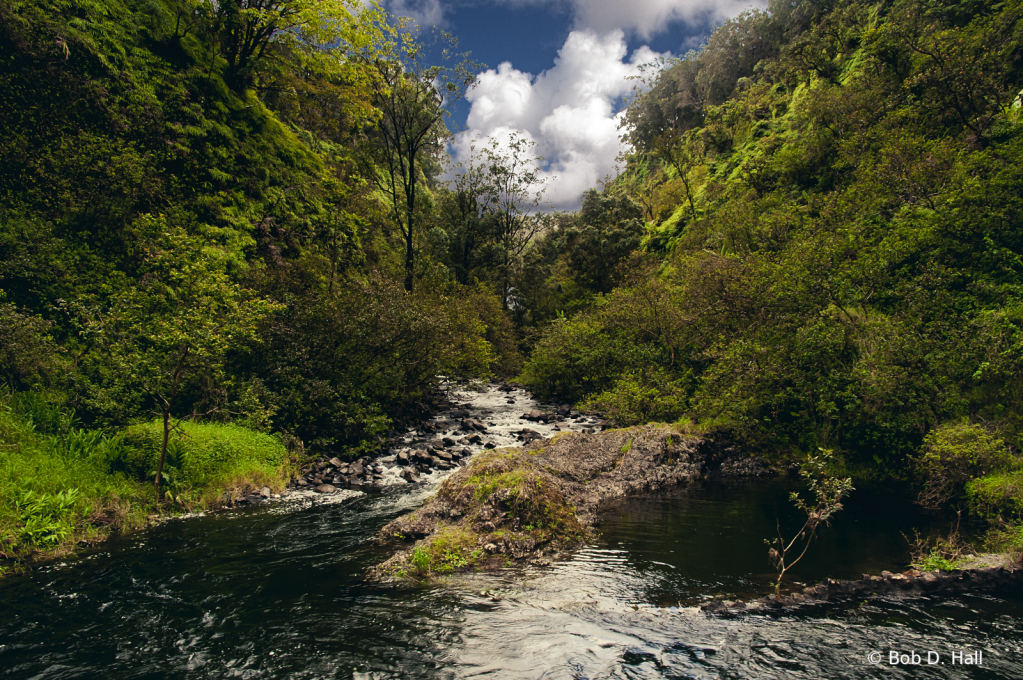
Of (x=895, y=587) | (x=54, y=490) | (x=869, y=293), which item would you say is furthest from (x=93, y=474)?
(x=869, y=293)

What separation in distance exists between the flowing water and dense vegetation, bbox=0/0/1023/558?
9.40 feet

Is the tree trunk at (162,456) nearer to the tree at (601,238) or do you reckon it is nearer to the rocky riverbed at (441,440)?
the rocky riverbed at (441,440)

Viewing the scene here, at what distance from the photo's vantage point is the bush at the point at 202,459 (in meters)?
11.7

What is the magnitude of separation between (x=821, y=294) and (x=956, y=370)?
4760mm

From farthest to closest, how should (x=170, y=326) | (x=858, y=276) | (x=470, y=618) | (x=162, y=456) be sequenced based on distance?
1. (x=858, y=276)
2. (x=162, y=456)
3. (x=170, y=326)
4. (x=470, y=618)

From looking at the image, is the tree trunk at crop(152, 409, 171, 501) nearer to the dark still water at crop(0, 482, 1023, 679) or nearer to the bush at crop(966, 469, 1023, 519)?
the dark still water at crop(0, 482, 1023, 679)

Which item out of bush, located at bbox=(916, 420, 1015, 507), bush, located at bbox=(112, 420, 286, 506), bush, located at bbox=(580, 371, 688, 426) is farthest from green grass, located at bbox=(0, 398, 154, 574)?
bush, located at bbox=(916, 420, 1015, 507)

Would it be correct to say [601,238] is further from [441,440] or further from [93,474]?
[93,474]

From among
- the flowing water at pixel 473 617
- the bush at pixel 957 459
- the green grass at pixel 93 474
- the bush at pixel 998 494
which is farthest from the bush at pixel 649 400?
the green grass at pixel 93 474

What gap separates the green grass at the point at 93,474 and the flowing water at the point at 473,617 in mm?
919

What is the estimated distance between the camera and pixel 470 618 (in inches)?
254

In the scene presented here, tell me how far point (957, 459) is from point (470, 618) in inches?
438

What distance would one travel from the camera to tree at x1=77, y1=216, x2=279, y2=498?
1139 cm

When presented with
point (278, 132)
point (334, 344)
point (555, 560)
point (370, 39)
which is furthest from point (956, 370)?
point (278, 132)
